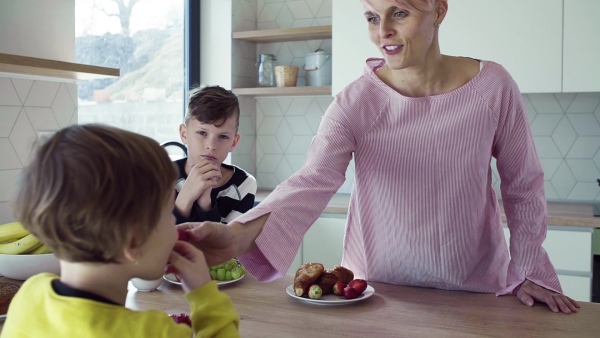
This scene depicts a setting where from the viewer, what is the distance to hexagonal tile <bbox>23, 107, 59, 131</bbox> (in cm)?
258

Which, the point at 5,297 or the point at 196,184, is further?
the point at 196,184

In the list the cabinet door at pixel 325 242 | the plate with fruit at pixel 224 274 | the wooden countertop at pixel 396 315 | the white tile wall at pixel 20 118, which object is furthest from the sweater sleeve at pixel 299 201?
the cabinet door at pixel 325 242

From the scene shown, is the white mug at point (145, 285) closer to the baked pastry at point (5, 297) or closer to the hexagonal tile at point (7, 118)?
the baked pastry at point (5, 297)

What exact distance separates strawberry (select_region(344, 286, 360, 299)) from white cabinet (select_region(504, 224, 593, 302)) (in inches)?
66.0

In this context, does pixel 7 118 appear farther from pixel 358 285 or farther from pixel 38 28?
pixel 358 285

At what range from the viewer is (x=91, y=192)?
867 millimetres

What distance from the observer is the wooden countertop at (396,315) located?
4.48ft

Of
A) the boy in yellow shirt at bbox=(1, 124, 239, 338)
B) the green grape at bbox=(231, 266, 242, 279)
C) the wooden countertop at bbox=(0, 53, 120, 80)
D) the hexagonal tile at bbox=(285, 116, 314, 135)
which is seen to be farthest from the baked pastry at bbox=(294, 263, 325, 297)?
the hexagonal tile at bbox=(285, 116, 314, 135)

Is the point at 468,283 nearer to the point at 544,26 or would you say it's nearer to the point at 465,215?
the point at 465,215

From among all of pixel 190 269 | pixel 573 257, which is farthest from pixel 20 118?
pixel 573 257

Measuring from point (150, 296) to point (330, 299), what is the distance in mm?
434

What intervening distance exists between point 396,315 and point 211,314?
0.55m

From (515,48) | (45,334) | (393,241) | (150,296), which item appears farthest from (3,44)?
(515,48)

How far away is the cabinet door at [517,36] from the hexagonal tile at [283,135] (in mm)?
1182
